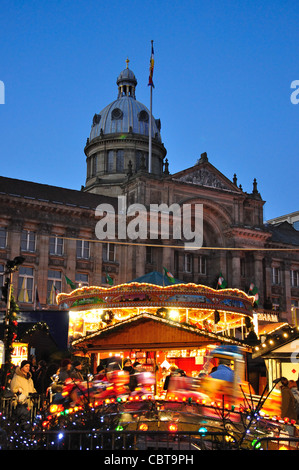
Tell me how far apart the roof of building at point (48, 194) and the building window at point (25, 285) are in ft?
17.6

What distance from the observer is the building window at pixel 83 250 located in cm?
4611

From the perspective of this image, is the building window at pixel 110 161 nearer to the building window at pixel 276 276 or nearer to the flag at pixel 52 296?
the building window at pixel 276 276

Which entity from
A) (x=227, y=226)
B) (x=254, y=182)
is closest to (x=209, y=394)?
(x=227, y=226)

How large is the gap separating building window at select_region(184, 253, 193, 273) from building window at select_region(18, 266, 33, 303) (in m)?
13.5

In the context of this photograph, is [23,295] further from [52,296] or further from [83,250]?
[83,250]

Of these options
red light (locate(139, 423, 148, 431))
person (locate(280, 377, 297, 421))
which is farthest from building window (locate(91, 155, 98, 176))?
red light (locate(139, 423, 148, 431))

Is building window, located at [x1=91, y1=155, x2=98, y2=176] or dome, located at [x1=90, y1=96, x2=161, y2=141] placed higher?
dome, located at [x1=90, y1=96, x2=161, y2=141]

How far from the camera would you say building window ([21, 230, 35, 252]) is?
43906mm

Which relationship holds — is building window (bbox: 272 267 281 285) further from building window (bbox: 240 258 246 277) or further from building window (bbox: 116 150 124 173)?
building window (bbox: 116 150 124 173)

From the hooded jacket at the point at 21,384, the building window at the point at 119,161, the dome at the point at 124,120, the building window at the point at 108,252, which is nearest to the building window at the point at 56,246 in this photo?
the building window at the point at 108,252

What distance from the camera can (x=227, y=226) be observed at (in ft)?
169

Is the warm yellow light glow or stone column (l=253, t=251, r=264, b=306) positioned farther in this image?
stone column (l=253, t=251, r=264, b=306)

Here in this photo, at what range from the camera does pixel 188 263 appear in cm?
5084
